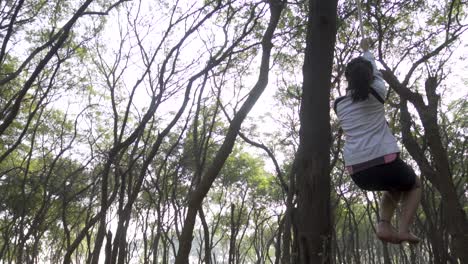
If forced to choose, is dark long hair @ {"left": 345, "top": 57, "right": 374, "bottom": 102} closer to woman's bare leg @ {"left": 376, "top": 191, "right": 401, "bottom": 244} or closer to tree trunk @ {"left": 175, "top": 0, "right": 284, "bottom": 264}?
woman's bare leg @ {"left": 376, "top": 191, "right": 401, "bottom": 244}

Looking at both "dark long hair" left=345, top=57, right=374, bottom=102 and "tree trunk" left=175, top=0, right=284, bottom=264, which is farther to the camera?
"tree trunk" left=175, top=0, right=284, bottom=264

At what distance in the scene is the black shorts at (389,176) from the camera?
8.70 feet

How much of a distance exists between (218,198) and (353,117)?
1936cm

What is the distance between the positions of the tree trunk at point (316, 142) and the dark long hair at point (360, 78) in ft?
0.52

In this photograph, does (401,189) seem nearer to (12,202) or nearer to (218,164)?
(218,164)

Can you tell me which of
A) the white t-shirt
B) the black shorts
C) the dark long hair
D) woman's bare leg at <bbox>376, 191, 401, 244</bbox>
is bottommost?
woman's bare leg at <bbox>376, 191, 401, 244</bbox>

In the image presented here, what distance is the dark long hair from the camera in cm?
279

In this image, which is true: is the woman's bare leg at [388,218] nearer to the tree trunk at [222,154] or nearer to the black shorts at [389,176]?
the black shorts at [389,176]

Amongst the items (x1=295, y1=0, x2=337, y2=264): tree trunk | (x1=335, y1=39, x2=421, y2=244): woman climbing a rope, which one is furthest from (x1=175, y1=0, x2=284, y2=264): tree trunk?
(x1=335, y1=39, x2=421, y2=244): woman climbing a rope

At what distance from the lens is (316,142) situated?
2.75 m

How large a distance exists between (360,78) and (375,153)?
46cm

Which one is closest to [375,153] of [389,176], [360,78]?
[389,176]

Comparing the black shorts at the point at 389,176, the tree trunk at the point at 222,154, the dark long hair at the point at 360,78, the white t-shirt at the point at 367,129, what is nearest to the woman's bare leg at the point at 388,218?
the black shorts at the point at 389,176

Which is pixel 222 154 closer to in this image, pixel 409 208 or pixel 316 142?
pixel 316 142
